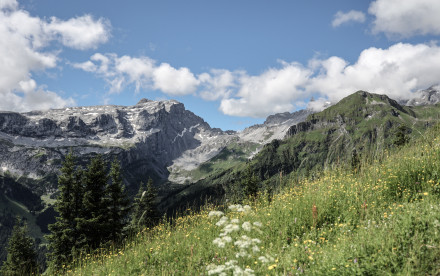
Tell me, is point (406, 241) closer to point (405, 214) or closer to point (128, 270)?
point (405, 214)

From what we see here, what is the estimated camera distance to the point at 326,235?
6488 mm

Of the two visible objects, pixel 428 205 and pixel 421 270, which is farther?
pixel 428 205

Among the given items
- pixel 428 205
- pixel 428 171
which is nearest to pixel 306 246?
pixel 428 205

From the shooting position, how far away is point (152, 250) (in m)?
8.38

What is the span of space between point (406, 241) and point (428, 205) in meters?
1.53

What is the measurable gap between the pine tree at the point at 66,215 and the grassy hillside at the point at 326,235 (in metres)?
20.6

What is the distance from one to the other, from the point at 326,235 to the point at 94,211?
2752cm

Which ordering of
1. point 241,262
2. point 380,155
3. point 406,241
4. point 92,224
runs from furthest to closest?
point 92,224
point 380,155
point 241,262
point 406,241

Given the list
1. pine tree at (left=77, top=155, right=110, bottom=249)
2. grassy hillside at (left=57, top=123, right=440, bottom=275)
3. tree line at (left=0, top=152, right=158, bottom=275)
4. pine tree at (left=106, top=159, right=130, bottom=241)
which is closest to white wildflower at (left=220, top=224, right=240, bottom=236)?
grassy hillside at (left=57, top=123, right=440, bottom=275)

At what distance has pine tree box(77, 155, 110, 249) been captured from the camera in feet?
88.4

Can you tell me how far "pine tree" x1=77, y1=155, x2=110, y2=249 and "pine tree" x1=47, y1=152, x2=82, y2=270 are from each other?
0.82 meters

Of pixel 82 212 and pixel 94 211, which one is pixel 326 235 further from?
pixel 82 212

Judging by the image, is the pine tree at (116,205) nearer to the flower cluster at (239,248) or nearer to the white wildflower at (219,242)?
the flower cluster at (239,248)

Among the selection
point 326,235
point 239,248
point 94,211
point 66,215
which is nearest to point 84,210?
point 94,211
